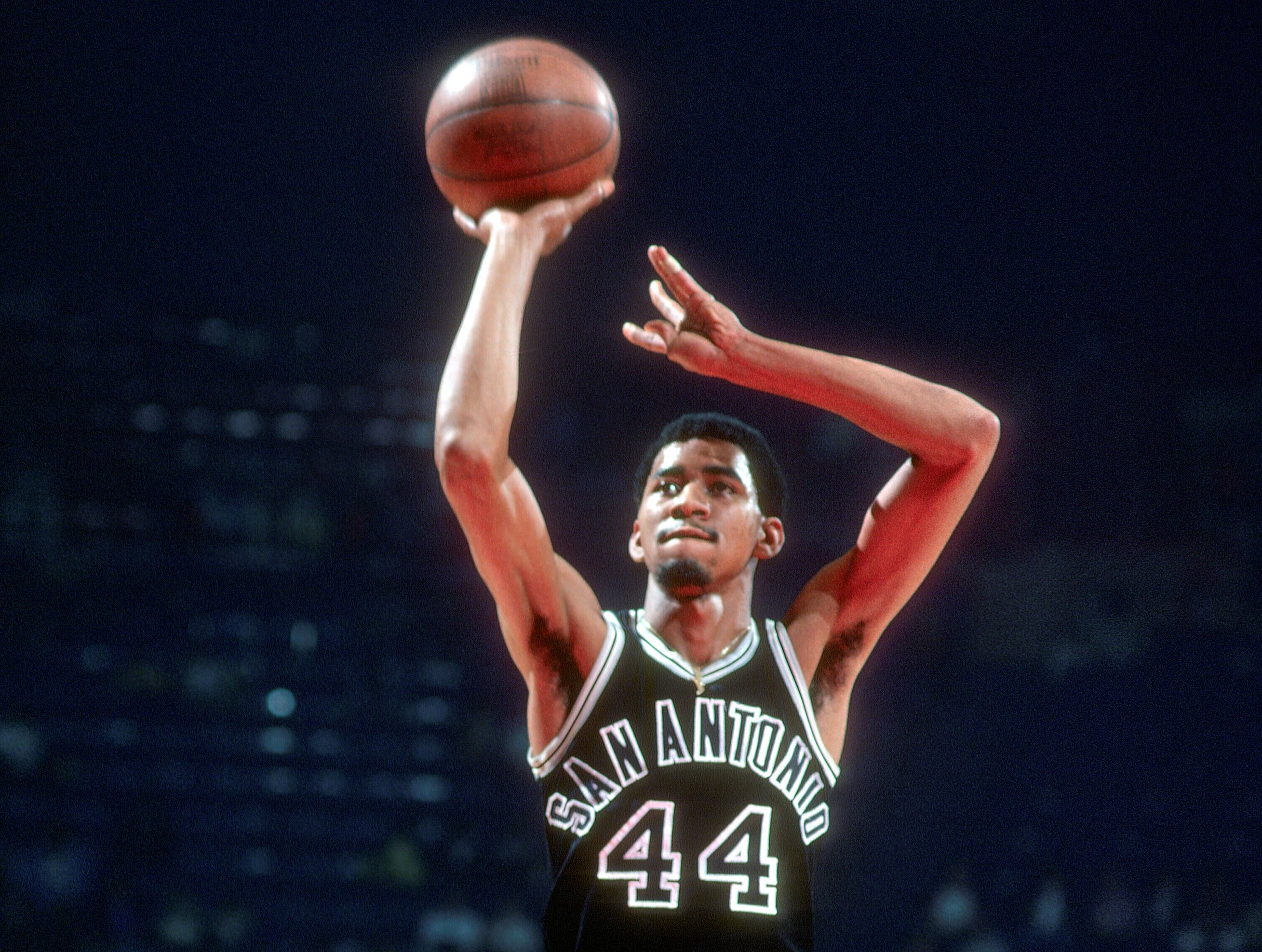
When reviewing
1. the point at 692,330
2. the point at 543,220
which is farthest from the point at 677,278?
the point at 543,220

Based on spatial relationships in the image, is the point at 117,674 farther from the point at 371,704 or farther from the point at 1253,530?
the point at 1253,530

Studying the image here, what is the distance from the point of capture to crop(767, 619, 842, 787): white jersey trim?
2338 mm

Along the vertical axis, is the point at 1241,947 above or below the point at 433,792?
below

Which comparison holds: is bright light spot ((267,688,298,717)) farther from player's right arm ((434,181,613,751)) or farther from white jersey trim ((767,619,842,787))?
white jersey trim ((767,619,842,787))

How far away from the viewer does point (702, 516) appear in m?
2.41

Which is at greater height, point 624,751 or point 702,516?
point 702,516

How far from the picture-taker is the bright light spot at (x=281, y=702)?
7812 mm

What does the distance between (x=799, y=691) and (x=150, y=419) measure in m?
7.44

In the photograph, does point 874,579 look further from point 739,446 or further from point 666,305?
point 666,305

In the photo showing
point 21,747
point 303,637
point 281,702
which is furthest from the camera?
point 303,637

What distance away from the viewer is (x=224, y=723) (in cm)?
783

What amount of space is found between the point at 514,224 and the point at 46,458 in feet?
23.8

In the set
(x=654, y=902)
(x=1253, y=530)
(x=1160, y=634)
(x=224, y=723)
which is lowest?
(x=654, y=902)

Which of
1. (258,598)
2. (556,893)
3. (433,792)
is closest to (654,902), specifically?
(556,893)
